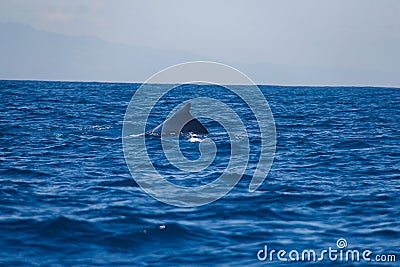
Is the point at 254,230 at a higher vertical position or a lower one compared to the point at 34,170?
lower

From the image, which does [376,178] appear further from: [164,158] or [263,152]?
[164,158]

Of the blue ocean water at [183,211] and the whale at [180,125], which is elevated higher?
the whale at [180,125]

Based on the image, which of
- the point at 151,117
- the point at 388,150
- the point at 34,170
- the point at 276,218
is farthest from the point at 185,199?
the point at 151,117

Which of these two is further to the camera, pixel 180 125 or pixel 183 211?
pixel 180 125

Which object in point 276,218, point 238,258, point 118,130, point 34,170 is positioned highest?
point 118,130

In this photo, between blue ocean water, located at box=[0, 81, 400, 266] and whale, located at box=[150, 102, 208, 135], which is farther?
whale, located at box=[150, 102, 208, 135]

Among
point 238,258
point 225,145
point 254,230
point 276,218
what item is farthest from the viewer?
point 225,145

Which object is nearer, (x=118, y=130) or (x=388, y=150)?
(x=388, y=150)

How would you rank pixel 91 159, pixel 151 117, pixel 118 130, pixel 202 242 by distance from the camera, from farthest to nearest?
pixel 151 117, pixel 118 130, pixel 91 159, pixel 202 242

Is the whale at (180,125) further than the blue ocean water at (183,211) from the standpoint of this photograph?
Yes

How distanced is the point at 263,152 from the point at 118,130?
24.0 ft

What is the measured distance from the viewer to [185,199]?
464 inches

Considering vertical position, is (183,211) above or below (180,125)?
below

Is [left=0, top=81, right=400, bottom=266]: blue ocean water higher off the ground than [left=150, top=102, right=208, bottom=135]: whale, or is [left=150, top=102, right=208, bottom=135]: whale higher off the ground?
[left=150, top=102, right=208, bottom=135]: whale
